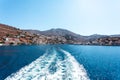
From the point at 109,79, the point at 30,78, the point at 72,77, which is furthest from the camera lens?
the point at 109,79

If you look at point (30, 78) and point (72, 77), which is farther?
point (72, 77)

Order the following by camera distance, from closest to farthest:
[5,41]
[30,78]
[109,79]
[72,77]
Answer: [30,78], [72,77], [109,79], [5,41]

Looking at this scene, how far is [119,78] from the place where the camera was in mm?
41562

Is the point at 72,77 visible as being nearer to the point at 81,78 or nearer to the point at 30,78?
the point at 81,78

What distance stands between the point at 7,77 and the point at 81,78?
13.6 metres

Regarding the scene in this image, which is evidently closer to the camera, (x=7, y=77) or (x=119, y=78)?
(x=7, y=77)

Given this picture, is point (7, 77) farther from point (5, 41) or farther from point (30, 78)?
point (5, 41)

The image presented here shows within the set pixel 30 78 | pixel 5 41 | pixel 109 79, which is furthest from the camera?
pixel 5 41

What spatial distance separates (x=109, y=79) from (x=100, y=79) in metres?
2.04

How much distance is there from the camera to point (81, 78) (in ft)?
123

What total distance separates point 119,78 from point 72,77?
418 inches

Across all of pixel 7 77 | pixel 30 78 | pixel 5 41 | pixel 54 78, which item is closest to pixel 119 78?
pixel 54 78

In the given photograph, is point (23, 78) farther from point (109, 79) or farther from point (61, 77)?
point (109, 79)

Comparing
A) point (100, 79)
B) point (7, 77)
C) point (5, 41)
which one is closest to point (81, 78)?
point (100, 79)
